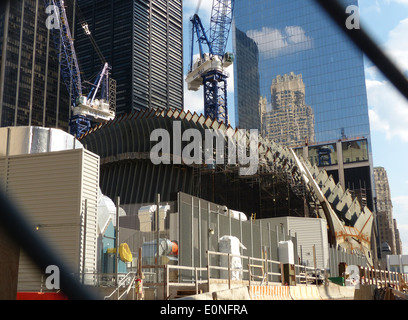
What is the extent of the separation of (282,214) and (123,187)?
23020 millimetres

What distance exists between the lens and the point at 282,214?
74.4 metres

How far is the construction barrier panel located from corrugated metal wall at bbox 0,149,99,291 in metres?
8.45

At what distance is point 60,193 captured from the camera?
2552cm

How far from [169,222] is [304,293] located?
10218 millimetres

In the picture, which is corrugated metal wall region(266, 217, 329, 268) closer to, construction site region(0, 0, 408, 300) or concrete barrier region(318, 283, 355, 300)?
construction site region(0, 0, 408, 300)

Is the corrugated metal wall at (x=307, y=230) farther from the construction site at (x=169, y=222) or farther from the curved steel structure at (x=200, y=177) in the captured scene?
the curved steel structure at (x=200, y=177)

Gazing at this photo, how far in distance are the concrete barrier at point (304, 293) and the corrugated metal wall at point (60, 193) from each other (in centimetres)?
974

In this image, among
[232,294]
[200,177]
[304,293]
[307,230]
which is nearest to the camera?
[232,294]

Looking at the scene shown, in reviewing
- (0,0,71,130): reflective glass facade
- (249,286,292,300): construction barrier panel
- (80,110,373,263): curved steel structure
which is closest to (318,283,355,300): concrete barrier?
(249,286,292,300): construction barrier panel

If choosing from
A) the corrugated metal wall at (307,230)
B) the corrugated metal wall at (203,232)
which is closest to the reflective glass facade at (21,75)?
the corrugated metal wall at (307,230)

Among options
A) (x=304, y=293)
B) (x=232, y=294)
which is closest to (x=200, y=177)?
(x=304, y=293)

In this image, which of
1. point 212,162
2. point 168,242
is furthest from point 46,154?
point 212,162

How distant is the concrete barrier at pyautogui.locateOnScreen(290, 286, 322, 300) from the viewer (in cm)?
2585

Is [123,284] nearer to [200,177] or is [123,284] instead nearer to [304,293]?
[304,293]
